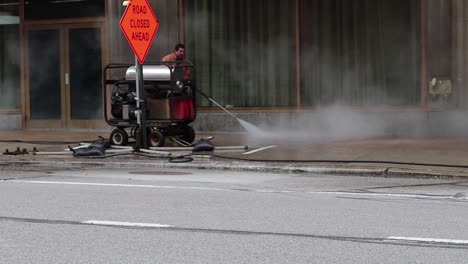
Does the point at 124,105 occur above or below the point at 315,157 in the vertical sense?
above

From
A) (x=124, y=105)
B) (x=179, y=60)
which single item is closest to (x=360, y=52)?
(x=179, y=60)

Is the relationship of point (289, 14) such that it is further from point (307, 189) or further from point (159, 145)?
point (307, 189)

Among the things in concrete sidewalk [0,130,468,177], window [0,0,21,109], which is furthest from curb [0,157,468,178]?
window [0,0,21,109]

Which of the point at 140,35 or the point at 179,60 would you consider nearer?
the point at 140,35

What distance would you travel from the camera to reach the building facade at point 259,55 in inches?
637

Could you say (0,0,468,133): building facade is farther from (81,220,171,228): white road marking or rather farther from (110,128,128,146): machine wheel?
(81,220,171,228): white road marking

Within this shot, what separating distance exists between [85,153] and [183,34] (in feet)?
17.3

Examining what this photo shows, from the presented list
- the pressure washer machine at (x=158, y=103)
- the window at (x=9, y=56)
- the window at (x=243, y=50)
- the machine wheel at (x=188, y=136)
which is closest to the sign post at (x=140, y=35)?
the pressure washer machine at (x=158, y=103)

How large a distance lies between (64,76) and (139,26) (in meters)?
5.78

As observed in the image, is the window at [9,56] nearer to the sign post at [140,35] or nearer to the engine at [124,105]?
the engine at [124,105]

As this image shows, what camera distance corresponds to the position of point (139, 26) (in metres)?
14.1

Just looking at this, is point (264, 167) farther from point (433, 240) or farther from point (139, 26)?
point (433, 240)

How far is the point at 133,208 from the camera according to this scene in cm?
859

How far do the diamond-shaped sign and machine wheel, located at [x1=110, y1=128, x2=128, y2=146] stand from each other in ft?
5.60
